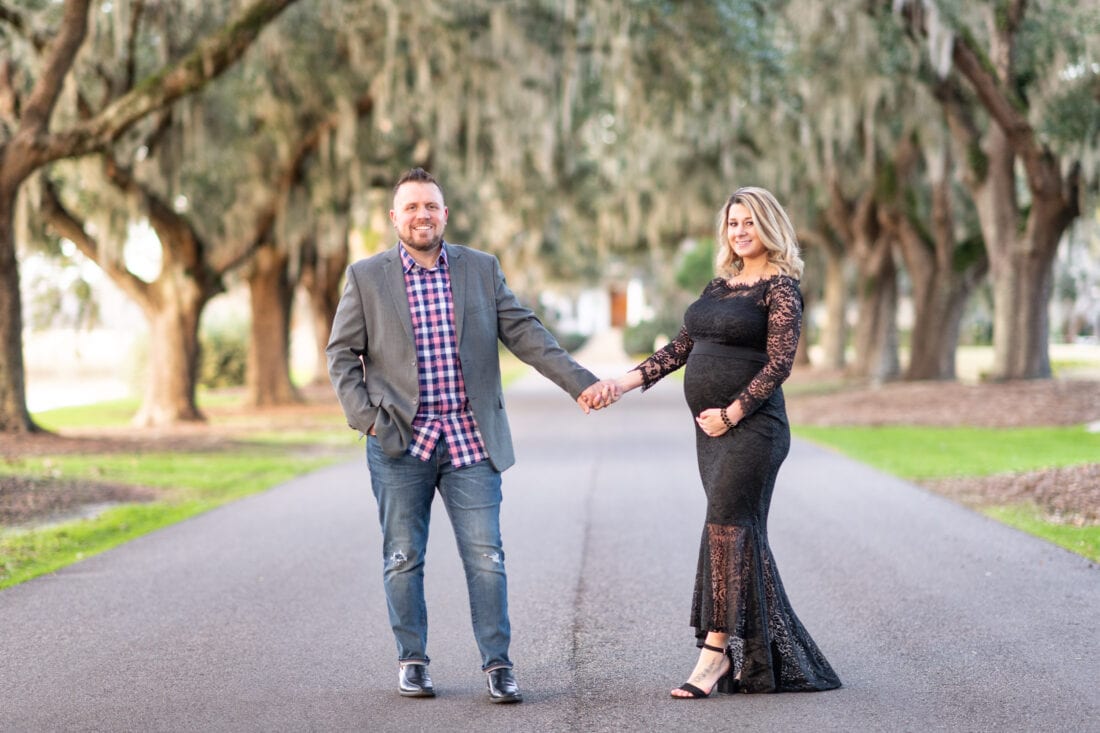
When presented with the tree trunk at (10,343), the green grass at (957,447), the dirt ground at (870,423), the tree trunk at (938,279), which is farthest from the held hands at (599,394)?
the tree trunk at (938,279)

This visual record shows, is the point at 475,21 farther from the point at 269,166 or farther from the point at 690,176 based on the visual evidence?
the point at 690,176

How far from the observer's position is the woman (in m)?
5.31

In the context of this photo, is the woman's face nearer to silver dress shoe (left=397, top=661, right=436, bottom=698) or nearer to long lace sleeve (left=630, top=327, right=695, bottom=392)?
long lace sleeve (left=630, top=327, right=695, bottom=392)

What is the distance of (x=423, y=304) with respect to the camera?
17.5 feet

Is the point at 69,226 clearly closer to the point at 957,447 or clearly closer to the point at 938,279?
the point at 957,447

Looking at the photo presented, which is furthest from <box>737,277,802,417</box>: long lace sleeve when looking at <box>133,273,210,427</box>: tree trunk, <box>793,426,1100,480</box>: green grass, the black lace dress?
<box>133,273,210,427</box>: tree trunk

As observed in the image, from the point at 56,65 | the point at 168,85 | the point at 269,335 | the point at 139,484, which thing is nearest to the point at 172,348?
the point at 269,335

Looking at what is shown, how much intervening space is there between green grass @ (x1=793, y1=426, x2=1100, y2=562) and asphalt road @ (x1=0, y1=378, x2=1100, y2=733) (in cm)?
45

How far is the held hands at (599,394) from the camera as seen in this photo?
5.66 m

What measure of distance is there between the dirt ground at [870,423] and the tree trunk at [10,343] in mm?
321

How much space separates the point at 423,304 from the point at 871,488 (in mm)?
8031

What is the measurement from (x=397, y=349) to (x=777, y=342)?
4.74 ft

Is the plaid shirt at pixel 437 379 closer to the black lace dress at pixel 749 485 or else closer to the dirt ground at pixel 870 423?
the black lace dress at pixel 749 485

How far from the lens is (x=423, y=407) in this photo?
5.31m
